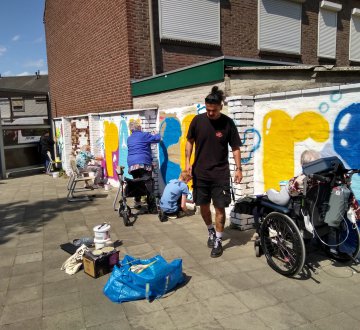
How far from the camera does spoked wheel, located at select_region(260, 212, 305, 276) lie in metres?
3.63

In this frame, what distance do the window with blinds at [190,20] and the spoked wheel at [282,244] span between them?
708 cm

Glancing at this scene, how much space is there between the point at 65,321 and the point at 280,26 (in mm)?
11654

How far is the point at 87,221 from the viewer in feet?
21.7

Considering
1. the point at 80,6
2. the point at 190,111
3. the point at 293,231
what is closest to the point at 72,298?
the point at 293,231

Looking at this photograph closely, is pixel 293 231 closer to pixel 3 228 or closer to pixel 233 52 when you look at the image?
pixel 3 228

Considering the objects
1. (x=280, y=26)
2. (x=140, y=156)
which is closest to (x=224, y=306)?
(x=140, y=156)

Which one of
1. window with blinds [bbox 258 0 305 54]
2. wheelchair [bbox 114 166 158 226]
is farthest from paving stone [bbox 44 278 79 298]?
window with blinds [bbox 258 0 305 54]

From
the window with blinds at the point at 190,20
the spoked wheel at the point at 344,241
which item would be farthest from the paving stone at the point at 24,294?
the window with blinds at the point at 190,20

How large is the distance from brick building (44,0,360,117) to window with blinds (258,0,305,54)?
0.10ft

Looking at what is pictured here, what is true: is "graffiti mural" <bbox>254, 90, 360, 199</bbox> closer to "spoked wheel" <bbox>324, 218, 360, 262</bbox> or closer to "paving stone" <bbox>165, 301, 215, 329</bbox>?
"spoked wheel" <bbox>324, 218, 360, 262</bbox>

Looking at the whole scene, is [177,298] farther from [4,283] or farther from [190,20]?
[190,20]

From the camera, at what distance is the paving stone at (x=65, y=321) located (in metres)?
3.12

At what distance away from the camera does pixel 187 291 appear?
368 cm

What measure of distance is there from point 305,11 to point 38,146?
38.9 ft
